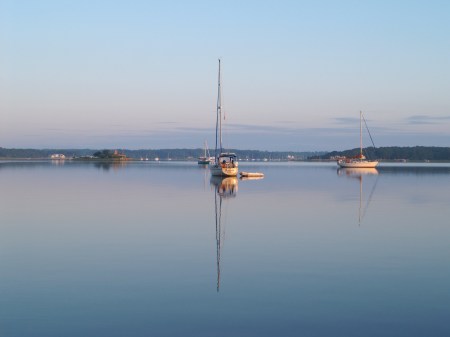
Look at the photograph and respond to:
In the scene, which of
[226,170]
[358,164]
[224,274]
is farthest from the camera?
[358,164]

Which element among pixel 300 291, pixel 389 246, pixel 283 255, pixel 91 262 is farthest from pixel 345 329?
pixel 389 246

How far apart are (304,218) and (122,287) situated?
15.9m

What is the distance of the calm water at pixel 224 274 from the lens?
1100cm

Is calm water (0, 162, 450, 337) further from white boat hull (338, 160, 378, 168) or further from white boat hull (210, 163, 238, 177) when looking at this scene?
white boat hull (338, 160, 378, 168)

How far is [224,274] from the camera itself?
1530 cm

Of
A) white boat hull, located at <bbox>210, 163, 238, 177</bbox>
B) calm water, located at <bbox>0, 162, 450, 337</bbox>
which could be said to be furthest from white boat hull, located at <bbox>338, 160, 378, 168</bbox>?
calm water, located at <bbox>0, 162, 450, 337</bbox>

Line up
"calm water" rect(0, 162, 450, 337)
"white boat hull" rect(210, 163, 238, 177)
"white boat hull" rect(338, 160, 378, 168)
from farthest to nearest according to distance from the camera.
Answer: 1. "white boat hull" rect(338, 160, 378, 168)
2. "white boat hull" rect(210, 163, 238, 177)
3. "calm water" rect(0, 162, 450, 337)

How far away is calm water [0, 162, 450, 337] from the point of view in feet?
36.1

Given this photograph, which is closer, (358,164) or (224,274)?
(224,274)

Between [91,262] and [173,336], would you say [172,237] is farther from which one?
[173,336]

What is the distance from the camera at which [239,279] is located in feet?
48.2

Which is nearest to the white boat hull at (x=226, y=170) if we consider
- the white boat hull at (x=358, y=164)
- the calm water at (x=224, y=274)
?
the calm water at (x=224, y=274)

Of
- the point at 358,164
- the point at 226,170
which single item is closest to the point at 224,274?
the point at 226,170

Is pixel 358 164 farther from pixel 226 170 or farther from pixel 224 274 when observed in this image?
pixel 224 274
